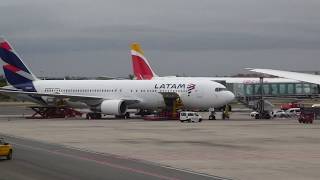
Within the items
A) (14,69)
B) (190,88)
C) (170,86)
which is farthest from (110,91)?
(14,69)

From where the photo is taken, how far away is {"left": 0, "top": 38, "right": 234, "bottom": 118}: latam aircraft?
63844 millimetres

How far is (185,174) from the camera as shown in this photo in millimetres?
21219

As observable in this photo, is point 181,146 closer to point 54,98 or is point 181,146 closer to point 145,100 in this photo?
point 145,100

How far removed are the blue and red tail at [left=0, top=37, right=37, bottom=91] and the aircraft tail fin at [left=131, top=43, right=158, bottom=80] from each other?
32834mm


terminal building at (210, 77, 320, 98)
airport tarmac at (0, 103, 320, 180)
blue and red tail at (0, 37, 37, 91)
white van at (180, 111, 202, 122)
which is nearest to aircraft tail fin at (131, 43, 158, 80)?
terminal building at (210, 77, 320, 98)

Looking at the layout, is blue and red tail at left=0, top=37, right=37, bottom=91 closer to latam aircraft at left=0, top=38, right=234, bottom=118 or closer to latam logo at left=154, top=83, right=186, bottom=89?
latam aircraft at left=0, top=38, right=234, bottom=118

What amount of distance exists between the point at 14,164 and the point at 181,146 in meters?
10.8

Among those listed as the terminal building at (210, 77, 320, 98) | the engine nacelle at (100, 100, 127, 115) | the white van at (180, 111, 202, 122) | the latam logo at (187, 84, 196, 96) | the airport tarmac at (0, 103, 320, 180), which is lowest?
the airport tarmac at (0, 103, 320, 180)

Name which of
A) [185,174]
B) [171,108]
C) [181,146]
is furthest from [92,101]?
[185,174]

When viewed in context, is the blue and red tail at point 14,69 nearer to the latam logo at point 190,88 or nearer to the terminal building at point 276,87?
the latam logo at point 190,88

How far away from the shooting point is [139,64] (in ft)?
347

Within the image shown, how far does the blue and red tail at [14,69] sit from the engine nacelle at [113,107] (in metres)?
11.0

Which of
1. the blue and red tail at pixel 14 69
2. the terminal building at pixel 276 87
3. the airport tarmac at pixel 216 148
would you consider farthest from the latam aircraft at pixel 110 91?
the terminal building at pixel 276 87

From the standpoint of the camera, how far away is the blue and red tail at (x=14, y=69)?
72.2 m
